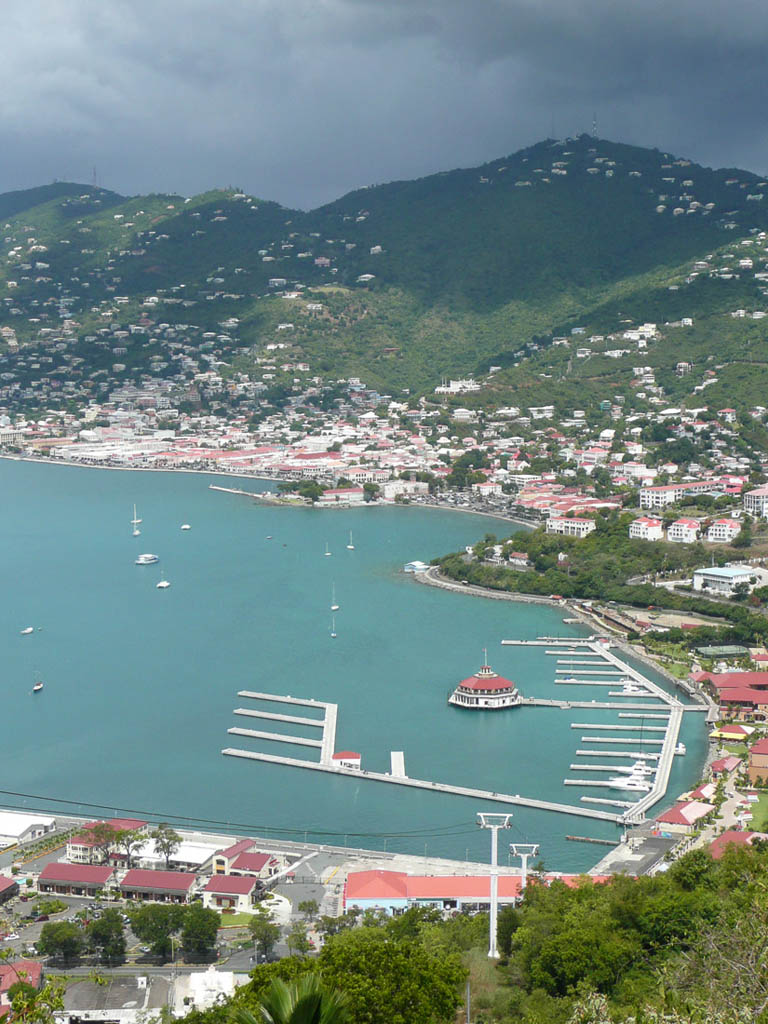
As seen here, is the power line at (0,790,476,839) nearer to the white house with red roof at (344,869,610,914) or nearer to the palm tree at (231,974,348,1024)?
the white house with red roof at (344,869,610,914)

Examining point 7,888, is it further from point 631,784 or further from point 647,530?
point 647,530

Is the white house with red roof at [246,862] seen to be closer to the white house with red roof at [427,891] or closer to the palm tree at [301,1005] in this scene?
the white house with red roof at [427,891]

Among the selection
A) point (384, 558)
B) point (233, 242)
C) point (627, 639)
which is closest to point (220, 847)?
point (627, 639)

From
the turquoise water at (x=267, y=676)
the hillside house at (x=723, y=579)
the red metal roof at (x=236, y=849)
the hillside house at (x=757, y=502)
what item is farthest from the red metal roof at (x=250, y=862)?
the hillside house at (x=757, y=502)

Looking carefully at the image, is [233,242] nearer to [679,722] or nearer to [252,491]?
[252,491]

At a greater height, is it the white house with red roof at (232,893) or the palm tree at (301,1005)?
the palm tree at (301,1005)

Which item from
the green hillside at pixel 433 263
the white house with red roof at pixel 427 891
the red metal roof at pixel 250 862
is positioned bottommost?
the red metal roof at pixel 250 862
